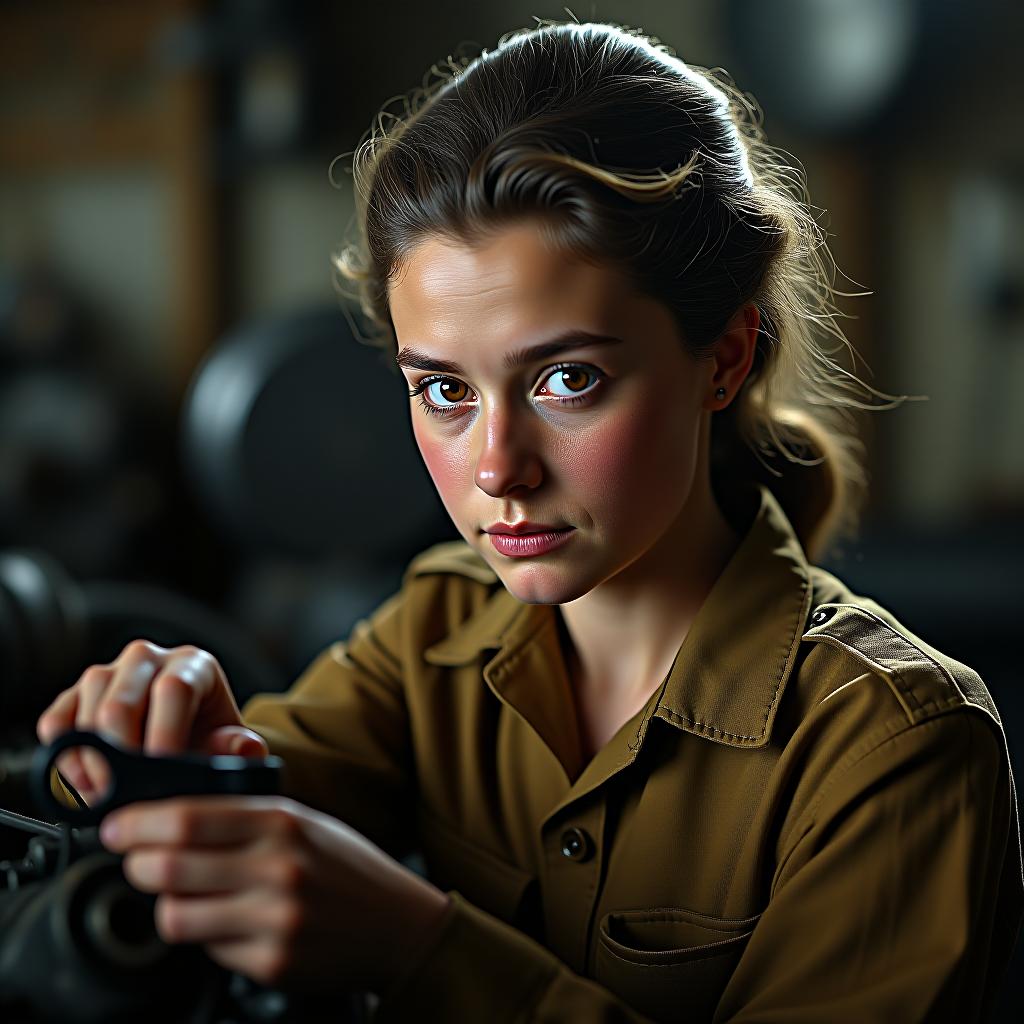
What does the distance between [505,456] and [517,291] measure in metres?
0.10

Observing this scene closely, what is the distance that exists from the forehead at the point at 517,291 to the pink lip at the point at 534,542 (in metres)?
0.13

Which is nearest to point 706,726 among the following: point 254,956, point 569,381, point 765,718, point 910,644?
point 765,718

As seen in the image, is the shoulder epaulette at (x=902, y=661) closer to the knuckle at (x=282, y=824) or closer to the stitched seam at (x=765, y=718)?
the stitched seam at (x=765, y=718)

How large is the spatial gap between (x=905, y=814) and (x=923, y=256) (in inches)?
91.0

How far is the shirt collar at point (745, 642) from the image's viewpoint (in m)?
0.81

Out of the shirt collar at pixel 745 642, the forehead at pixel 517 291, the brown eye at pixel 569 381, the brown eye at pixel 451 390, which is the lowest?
the shirt collar at pixel 745 642

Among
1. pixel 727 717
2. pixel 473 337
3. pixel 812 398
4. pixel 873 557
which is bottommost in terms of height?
pixel 873 557

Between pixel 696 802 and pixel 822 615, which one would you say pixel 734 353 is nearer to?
pixel 822 615

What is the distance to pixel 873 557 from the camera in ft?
7.09

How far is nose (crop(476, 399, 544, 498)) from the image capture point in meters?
0.75

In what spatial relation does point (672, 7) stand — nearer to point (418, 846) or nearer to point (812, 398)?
point (812, 398)

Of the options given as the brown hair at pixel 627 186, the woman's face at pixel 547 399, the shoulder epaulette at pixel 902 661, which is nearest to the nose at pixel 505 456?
the woman's face at pixel 547 399

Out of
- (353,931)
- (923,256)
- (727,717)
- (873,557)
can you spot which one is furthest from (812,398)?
(923,256)

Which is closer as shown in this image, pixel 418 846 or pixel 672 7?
pixel 418 846
